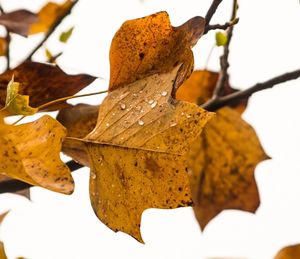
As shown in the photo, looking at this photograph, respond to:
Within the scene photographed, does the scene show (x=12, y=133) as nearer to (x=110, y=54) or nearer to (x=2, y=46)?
(x=110, y=54)

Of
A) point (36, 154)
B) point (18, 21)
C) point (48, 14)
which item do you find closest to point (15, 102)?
point (36, 154)

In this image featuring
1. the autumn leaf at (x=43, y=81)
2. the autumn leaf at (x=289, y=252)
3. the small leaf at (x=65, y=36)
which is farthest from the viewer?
the small leaf at (x=65, y=36)

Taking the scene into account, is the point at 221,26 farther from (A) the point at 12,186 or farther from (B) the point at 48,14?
(B) the point at 48,14

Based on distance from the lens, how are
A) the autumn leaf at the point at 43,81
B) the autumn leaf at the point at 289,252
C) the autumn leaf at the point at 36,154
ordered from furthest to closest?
the autumn leaf at the point at 289,252 → the autumn leaf at the point at 43,81 → the autumn leaf at the point at 36,154

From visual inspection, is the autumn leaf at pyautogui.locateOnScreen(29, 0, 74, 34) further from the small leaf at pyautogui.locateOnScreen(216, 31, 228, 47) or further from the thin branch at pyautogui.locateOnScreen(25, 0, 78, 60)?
the small leaf at pyautogui.locateOnScreen(216, 31, 228, 47)

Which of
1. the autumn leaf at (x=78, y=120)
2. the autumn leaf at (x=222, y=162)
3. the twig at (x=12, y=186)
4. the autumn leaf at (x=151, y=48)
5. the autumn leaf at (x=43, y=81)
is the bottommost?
the autumn leaf at (x=222, y=162)

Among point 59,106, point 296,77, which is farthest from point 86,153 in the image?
point 296,77

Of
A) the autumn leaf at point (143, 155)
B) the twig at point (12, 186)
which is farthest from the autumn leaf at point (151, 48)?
the twig at point (12, 186)

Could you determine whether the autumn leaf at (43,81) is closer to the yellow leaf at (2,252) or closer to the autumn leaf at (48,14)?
the yellow leaf at (2,252)
